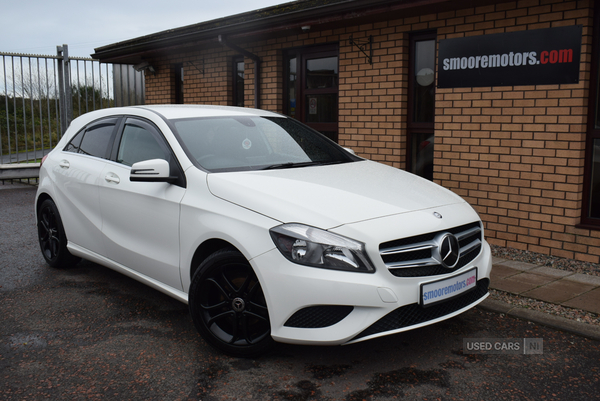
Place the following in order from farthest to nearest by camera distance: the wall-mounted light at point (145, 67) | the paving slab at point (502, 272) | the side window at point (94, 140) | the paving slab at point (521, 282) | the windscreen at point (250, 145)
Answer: the wall-mounted light at point (145, 67) → the paving slab at point (502, 272) → the side window at point (94, 140) → the paving slab at point (521, 282) → the windscreen at point (250, 145)

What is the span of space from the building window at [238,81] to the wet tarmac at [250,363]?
5898 mm

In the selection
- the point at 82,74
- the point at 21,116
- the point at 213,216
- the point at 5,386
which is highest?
the point at 82,74

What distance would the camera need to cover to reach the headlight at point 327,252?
3.04 meters

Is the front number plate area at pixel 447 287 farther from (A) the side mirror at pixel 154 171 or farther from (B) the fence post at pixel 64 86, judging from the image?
(B) the fence post at pixel 64 86

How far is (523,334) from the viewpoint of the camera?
3.91 meters

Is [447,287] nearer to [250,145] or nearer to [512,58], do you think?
[250,145]

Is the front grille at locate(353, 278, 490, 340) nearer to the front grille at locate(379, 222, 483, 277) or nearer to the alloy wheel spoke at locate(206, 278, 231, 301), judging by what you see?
the front grille at locate(379, 222, 483, 277)

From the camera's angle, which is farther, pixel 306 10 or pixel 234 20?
pixel 234 20

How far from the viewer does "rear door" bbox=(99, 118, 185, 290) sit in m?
3.88

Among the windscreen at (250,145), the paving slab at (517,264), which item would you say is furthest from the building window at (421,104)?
the windscreen at (250,145)

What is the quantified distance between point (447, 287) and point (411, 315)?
0.30 m

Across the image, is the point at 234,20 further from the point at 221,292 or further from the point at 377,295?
the point at 377,295

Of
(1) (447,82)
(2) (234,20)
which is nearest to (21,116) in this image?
(2) (234,20)

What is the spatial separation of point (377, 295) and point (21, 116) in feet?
38.5
